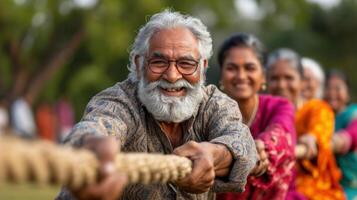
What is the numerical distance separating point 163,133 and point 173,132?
90 millimetres

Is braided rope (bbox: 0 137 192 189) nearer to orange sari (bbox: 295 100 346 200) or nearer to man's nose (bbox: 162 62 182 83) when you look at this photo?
man's nose (bbox: 162 62 182 83)

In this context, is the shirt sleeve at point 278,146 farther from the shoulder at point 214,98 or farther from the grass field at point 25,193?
the grass field at point 25,193

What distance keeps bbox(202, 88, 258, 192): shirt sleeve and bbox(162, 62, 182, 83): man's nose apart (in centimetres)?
28

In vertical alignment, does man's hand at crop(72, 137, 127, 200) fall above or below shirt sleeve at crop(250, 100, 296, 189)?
above

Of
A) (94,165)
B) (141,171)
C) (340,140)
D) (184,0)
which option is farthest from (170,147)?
(184,0)

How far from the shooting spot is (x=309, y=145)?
6.12m

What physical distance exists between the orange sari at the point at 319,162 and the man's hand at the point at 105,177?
358 cm

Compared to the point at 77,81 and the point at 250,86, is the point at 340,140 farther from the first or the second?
the point at 77,81

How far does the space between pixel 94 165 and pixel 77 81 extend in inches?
1025

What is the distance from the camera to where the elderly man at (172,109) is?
4.06m

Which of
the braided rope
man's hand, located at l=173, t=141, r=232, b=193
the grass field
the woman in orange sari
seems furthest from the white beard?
the grass field

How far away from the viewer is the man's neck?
4355 mm

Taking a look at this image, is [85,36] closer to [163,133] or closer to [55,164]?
[163,133]

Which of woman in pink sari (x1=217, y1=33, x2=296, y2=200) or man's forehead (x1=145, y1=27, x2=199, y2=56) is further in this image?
woman in pink sari (x1=217, y1=33, x2=296, y2=200)
